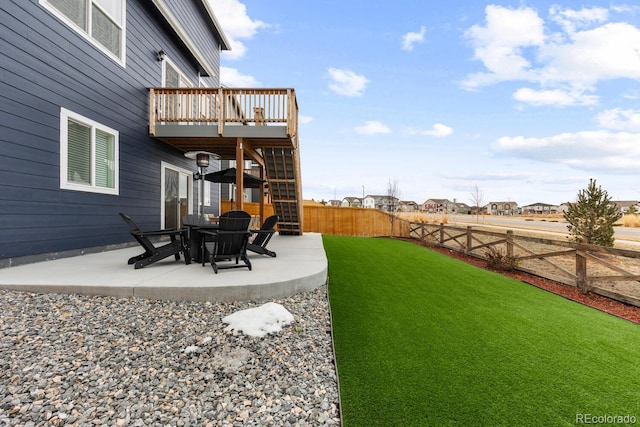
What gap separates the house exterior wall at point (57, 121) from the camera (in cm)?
432

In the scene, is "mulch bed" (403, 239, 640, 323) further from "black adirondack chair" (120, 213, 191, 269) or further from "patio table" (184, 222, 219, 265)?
"black adirondack chair" (120, 213, 191, 269)

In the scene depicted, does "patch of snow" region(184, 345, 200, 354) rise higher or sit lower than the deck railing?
lower

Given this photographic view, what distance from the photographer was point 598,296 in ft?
19.7

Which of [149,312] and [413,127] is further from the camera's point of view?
[413,127]

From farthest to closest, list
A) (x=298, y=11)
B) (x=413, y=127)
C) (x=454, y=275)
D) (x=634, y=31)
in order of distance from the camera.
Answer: (x=413, y=127) → (x=298, y=11) → (x=634, y=31) → (x=454, y=275)

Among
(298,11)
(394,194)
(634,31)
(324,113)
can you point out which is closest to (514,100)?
(634,31)

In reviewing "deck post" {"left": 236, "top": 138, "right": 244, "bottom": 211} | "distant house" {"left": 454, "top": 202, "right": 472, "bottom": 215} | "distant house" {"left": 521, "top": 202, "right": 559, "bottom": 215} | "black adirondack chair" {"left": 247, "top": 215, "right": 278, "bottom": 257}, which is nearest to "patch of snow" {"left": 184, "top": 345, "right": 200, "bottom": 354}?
"black adirondack chair" {"left": 247, "top": 215, "right": 278, "bottom": 257}

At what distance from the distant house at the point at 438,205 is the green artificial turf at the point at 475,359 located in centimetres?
9723

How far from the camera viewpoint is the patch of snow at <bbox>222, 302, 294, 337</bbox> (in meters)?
2.90

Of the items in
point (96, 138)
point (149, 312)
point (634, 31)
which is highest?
point (634, 31)

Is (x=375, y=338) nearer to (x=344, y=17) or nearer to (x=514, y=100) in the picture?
(x=344, y=17)

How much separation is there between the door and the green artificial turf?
556cm

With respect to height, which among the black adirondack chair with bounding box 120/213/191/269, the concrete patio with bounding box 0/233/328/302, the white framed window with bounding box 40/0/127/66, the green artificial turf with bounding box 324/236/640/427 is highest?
the white framed window with bounding box 40/0/127/66

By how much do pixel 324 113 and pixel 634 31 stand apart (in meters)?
11.7
